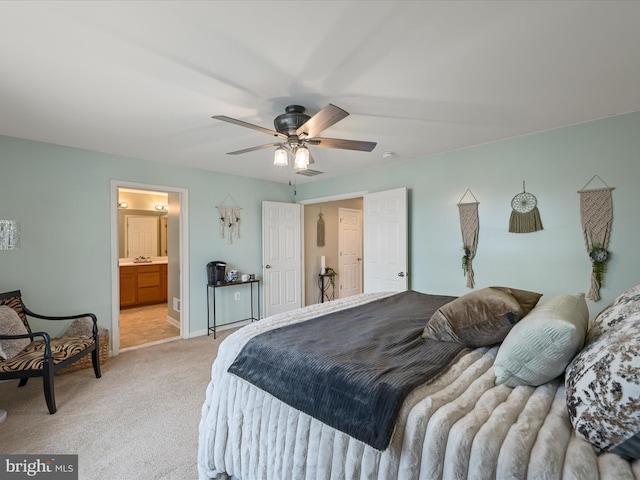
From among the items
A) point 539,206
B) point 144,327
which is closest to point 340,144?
point 539,206

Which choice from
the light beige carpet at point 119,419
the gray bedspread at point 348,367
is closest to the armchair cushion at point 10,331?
the light beige carpet at point 119,419

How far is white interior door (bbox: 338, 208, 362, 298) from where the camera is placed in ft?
20.5

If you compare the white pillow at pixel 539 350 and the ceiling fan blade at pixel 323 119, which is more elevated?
the ceiling fan blade at pixel 323 119

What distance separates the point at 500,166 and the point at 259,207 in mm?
3385

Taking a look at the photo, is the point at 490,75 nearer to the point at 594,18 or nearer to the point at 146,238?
the point at 594,18

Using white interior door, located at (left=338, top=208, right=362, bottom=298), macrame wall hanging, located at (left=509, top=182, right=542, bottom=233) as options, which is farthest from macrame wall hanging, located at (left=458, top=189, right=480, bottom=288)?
white interior door, located at (left=338, top=208, right=362, bottom=298)

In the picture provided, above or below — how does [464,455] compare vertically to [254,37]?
below

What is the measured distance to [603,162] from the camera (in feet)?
8.64

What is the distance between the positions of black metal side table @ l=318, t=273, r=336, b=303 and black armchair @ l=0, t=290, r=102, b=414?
140 inches

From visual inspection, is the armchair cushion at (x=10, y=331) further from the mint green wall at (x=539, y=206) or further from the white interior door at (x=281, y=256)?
the mint green wall at (x=539, y=206)

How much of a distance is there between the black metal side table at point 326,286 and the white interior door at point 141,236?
3.82m

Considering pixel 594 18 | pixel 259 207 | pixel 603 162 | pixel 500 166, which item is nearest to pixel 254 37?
pixel 594 18

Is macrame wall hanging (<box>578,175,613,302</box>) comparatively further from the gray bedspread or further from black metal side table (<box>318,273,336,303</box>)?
black metal side table (<box>318,273,336,303</box>)

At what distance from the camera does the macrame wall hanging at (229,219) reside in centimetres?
452
